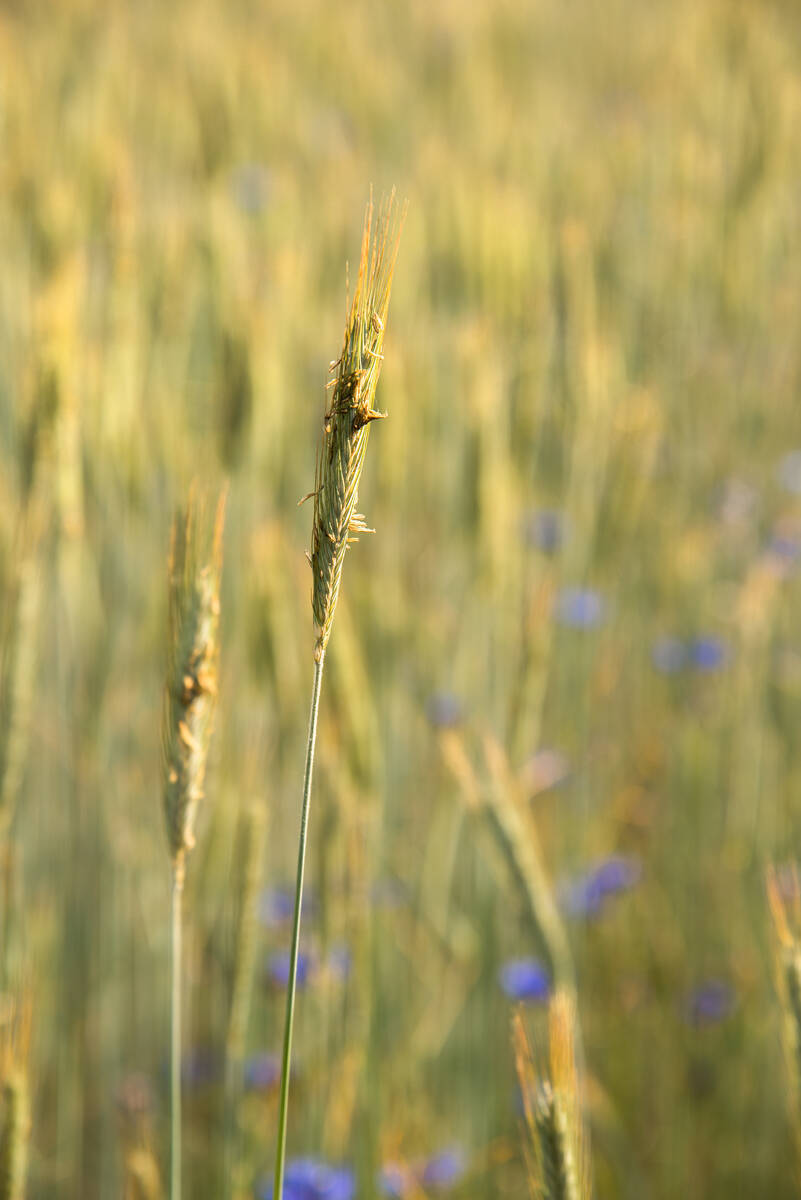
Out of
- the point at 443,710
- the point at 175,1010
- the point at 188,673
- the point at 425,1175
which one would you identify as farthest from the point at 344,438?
the point at 443,710

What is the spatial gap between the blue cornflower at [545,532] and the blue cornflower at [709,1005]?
533mm

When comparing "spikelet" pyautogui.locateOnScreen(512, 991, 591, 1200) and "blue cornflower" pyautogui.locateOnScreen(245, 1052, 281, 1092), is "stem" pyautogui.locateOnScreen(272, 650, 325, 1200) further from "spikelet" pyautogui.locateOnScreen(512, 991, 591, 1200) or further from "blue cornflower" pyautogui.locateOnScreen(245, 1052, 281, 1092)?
"blue cornflower" pyautogui.locateOnScreen(245, 1052, 281, 1092)

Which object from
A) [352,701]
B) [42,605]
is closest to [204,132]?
[42,605]

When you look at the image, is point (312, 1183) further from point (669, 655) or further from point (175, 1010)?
point (669, 655)

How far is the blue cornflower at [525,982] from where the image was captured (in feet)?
3.02

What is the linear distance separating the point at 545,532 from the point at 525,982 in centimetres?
61

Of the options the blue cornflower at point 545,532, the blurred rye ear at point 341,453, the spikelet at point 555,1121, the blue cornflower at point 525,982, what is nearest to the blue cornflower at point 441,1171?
the blue cornflower at point 525,982

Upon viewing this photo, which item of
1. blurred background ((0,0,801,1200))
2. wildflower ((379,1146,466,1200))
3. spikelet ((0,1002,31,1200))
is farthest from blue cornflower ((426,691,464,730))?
spikelet ((0,1002,31,1200))

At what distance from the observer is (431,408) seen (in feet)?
4.45

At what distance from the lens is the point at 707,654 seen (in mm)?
1346

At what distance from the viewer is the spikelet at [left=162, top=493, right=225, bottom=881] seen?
44 cm

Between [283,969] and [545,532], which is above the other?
[545,532]

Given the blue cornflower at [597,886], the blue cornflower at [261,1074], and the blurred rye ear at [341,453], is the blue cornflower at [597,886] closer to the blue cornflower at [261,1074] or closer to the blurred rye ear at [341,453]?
the blue cornflower at [261,1074]

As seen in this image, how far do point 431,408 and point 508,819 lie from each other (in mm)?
772
